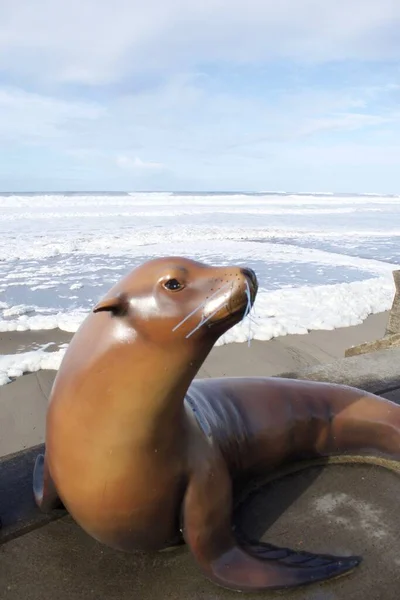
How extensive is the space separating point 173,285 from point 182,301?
0.07m

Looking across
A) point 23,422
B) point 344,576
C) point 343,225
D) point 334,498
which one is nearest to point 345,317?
point 23,422

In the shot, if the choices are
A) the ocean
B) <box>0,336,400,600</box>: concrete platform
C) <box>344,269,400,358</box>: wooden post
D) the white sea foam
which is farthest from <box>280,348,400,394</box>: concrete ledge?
the white sea foam

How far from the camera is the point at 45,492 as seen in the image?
7.95 feet

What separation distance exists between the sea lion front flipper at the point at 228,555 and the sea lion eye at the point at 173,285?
2.53 ft

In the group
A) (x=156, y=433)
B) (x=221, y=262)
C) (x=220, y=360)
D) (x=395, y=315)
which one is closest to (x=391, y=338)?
(x=395, y=315)

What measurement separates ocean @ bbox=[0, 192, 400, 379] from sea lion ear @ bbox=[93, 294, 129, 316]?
0.47 m

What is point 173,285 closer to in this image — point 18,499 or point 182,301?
point 182,301

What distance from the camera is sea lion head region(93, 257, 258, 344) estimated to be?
6.07ft

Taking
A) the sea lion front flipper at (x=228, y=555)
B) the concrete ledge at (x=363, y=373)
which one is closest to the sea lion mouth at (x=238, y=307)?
the sea lion front flipper at (x=228, y=555)

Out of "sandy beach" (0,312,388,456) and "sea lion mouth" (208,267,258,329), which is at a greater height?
"sea lion mouth" (208,267,258,329)

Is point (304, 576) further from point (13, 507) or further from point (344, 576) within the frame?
point (13, 507)

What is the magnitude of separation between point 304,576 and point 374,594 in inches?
10.5

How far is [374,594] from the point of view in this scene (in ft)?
6.68

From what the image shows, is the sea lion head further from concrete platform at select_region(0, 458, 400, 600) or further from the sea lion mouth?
concrete platform at select_region(0, 458, 400, 600)
